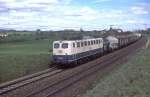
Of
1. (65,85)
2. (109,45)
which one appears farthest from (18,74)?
(109,45)

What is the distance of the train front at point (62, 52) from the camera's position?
3353 centimetres

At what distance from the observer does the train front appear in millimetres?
33531

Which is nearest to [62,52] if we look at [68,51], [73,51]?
[68,51]

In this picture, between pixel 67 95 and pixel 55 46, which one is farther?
pixel 55 46

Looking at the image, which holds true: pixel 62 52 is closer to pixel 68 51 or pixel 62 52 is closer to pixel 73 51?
pixel 68 51

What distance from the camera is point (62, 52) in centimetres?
3384

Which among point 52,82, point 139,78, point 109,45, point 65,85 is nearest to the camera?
point 139,78

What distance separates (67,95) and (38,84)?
439cm

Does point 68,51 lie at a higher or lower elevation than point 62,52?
higher

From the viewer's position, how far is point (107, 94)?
584 inches

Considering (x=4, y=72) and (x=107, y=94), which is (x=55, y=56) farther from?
(x=107, y=94)

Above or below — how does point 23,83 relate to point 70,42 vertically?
below

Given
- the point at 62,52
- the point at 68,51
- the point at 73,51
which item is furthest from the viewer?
the point at 73,51

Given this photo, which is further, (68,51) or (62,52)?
(62,52)
